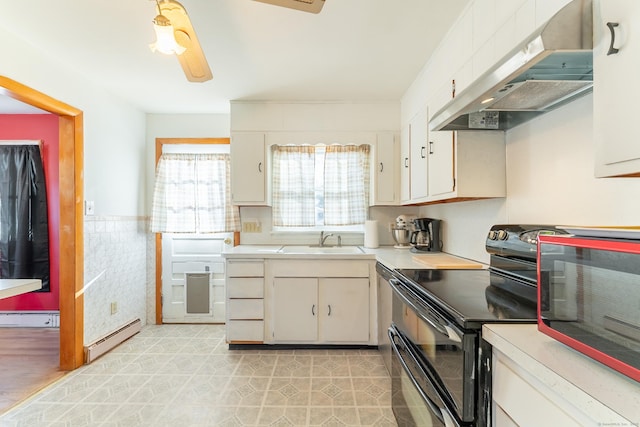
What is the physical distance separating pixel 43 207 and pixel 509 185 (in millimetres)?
4496

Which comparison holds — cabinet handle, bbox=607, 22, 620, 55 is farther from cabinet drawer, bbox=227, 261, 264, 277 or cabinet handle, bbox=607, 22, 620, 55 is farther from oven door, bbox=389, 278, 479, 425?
cabinet drawer, bbox=227, 261, 264, 277

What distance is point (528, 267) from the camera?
140cm

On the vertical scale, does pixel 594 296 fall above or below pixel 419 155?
below

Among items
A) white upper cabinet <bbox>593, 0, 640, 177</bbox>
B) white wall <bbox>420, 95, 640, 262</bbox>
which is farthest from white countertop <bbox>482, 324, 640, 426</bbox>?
white wall <bbox>420, 95, 640, 262</bbox>

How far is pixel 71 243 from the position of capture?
2.44 metres

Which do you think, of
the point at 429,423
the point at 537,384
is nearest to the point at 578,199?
the point at 537,384

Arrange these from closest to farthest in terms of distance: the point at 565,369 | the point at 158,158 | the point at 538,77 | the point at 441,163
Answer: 1. the point at 565,369
2. the point at 538,77
3. the point at 441,163
4. the point at 158,158

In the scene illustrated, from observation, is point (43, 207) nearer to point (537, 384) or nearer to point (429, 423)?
point (429, 423)

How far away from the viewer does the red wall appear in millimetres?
3391

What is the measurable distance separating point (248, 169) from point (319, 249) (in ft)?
3.50

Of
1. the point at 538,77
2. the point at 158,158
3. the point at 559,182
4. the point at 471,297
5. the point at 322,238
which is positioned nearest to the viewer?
the point at 538,77

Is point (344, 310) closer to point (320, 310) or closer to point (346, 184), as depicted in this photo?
point (320, 310)

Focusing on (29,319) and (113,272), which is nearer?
(113,272)

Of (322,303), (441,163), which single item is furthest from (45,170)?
(441,163)
